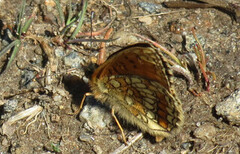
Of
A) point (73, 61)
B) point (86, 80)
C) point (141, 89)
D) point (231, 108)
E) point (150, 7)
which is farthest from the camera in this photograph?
point (150, 7)

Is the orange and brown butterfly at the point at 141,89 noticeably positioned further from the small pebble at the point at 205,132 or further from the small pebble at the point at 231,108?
the small pebble at the point at 231,108

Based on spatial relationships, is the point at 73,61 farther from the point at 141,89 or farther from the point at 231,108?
the point at 231,108

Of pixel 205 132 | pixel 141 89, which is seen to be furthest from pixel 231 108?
pixel 141 89

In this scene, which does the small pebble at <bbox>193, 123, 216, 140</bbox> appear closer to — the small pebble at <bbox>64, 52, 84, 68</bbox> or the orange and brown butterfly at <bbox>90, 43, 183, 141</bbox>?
the orange and brown butterfly at <bbox>90, 43, 183, 141</bbox>

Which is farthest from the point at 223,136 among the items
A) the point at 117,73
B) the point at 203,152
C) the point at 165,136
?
the point at 117,73

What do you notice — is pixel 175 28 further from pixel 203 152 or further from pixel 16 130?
pixel 16 130

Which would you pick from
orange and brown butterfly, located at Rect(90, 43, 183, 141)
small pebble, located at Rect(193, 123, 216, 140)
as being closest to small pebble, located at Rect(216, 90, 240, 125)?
small pebble, located at Rect(193, 123, 216, 140)
